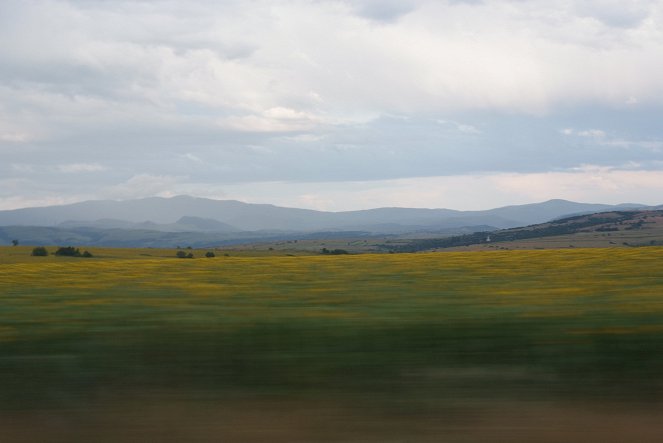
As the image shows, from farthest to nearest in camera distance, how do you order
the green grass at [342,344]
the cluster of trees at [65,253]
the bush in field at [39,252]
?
1. the cluster of trees at [65,253]
2. the bush in field at [39,252]
3. the green grass at [342,344]

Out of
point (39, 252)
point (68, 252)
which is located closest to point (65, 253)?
point (68, 252)

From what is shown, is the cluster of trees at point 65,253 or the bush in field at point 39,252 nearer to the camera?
the bush in field at point 39,252

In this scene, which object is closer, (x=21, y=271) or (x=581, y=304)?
(x=581, y=304)

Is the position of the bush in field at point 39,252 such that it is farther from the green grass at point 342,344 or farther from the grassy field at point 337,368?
the grassy field at point 337,368

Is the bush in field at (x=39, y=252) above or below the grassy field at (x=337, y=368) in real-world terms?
above

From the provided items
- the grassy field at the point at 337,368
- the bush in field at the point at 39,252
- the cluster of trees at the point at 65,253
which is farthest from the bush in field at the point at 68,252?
the grassy field at the point at 337,368

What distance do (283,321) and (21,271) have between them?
10.7 m

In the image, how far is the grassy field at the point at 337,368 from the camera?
567 cm

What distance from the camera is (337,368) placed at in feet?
21.7

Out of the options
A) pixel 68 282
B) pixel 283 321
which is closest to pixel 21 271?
pixel 68 282

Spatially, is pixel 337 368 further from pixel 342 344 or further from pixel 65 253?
pixel 65 253

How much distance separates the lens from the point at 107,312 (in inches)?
345

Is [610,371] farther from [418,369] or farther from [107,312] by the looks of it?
[107,312]

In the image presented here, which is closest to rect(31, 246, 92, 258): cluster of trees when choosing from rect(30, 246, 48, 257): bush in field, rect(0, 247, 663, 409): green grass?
rect(30, 246, 48, 257): bush in field
